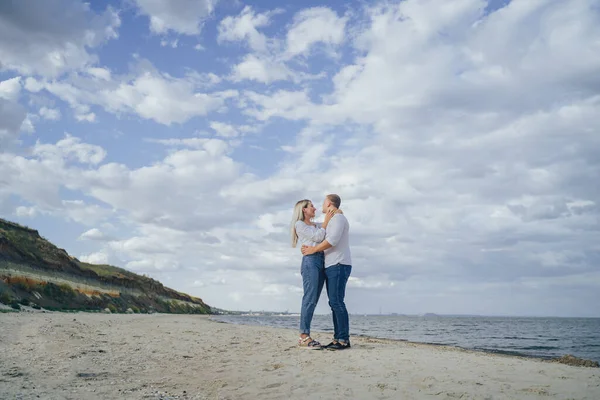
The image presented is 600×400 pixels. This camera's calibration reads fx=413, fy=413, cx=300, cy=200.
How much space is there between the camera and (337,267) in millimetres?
7344

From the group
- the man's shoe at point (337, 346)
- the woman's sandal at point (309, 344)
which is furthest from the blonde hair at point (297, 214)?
the man's shoe at point (337, 346)

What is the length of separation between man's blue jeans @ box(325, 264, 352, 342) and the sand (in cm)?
52

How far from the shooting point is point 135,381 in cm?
473

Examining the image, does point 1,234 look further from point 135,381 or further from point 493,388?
point 493,388

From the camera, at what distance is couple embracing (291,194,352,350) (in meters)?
7.30

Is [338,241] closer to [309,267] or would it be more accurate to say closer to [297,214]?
[309,267]

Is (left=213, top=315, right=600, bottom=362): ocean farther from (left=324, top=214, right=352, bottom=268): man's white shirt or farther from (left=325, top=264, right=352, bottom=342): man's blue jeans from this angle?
(left=324, top=214, right=352, bottom=268): man's white shirt

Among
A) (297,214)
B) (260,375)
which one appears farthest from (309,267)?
(260,375)

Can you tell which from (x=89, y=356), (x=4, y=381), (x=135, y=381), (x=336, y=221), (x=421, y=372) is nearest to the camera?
(x=4, y=381)

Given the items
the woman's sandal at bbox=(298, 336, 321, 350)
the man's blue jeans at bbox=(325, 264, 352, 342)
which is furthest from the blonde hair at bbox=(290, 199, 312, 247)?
the woman's sandal at bbox=(298, 336, 321, 350)

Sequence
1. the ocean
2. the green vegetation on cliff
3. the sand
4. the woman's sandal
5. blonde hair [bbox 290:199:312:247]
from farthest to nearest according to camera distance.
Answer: the green vegetation on cliff, the ocean, blonde hair [bbox 290:199:312:247], the woman's sandal, the sand

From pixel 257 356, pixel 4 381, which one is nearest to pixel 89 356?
pixel 4 381

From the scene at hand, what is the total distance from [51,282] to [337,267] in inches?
1090

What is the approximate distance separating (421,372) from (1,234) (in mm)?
34427
